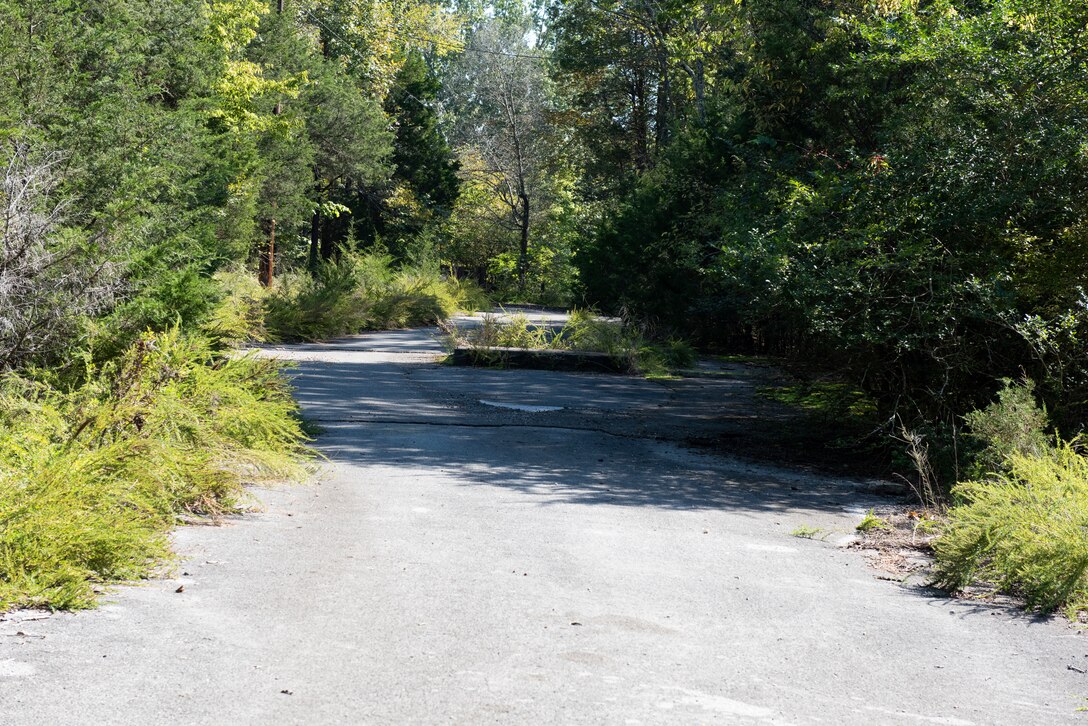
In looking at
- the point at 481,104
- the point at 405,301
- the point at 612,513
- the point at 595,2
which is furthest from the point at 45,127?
the point at 481,104

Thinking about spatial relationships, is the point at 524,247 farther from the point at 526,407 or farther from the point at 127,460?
the point at 127,460

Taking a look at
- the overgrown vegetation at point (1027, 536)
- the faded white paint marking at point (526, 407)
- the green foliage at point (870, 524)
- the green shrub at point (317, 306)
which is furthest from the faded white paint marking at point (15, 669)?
the green shrub at point (317, 306)

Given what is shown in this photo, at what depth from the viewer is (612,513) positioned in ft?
28.8

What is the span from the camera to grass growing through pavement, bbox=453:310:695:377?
21.3 meters

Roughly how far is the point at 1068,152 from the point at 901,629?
6.60m

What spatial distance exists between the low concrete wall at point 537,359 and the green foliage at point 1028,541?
13540 millimetres

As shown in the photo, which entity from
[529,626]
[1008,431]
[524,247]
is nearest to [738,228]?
[1008,431]

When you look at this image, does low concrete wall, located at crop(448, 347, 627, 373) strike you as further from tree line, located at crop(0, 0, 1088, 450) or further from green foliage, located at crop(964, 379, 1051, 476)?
green foliage, located at crop(964, 379, 1051, 476)

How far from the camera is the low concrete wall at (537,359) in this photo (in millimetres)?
21094

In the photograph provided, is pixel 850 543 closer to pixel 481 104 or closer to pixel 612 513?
pixel 612 513

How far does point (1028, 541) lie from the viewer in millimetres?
6832

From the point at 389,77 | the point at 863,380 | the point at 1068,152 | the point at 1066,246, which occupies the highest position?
the point at 389,77

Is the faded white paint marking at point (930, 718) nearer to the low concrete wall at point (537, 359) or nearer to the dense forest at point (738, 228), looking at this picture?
the dense forest at point (738, 228)

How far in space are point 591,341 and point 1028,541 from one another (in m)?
15.1
